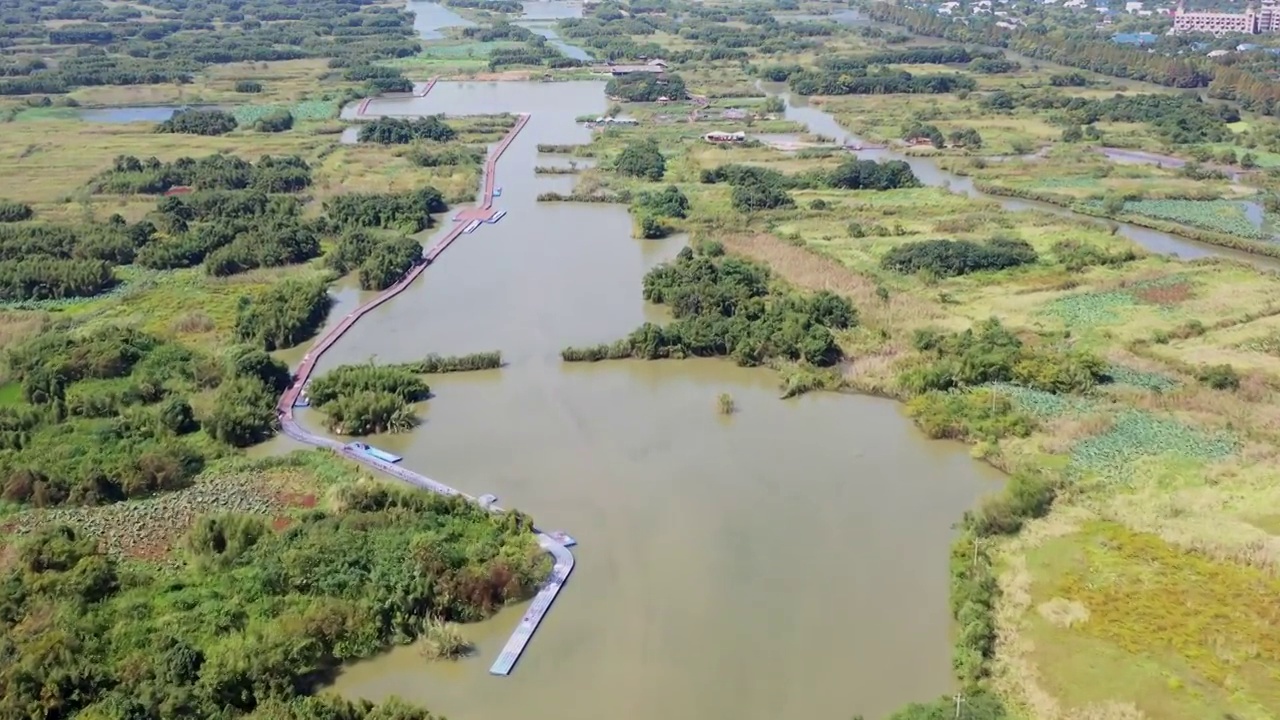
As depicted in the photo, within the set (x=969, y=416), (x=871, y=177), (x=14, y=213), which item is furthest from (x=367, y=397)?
(x=871, y=177)

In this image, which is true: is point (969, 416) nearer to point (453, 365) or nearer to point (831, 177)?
point (453, 365)

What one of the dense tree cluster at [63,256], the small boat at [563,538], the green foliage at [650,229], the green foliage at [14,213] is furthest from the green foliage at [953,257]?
the green foliage at [14,213]

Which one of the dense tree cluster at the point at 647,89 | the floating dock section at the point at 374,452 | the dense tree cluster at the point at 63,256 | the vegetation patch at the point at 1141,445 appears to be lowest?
the floating dock section at the point at 374,452

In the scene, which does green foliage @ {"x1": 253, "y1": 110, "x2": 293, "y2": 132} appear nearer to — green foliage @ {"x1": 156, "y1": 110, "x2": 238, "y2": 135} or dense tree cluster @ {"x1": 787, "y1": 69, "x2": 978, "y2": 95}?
green foliage @ {"x1": 156, "y1": 110, "x2": 238, "y2": 135}

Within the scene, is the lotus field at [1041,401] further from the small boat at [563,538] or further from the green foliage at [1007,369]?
the small boat at [563,538]

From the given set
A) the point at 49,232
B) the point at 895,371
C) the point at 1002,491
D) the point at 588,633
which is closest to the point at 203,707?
the point at 588,633

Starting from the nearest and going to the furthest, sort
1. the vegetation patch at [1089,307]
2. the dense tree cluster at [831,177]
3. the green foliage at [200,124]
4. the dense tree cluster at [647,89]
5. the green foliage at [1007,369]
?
1. the green foliage at [1007,369]
2. the vegetation patch at [1089,307]
3. the dense tree cluster at [831,177]
4. the green foliage at [200,124]
5. the dense tree cluster at [647,89]

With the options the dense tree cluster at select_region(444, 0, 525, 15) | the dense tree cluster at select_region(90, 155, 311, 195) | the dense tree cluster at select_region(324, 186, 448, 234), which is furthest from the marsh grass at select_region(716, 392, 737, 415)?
the dense tree cluster at select_region(444, 0, 525, 15)

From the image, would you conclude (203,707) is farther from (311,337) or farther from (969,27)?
(969,27)
